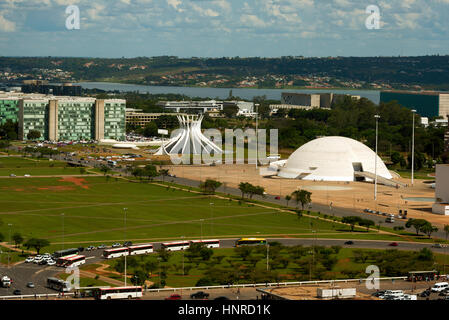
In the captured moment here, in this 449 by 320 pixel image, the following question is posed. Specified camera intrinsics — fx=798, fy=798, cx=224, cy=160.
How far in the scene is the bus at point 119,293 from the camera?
32688mm

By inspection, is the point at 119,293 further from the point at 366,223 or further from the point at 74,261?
the point at 366,223

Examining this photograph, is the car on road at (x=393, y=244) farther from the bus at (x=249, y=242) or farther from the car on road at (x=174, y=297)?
the car on road at (x=174, y=297)

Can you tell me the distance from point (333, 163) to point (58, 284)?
201 feet

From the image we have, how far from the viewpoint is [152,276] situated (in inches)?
1560

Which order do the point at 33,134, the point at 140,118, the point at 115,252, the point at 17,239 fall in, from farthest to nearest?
the point at 140,118 → the point at 33,134 → the point at 17,239 → the point at 115,252

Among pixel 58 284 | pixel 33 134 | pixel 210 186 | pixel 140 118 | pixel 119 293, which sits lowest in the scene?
pixel 58 284

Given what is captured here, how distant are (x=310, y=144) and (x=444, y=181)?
30535mm

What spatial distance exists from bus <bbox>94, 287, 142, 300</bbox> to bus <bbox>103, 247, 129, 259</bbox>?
11405 mm

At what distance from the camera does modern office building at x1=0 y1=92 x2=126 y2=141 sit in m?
136

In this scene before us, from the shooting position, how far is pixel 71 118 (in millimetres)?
138875

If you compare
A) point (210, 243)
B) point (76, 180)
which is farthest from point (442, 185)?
point (76, 180)

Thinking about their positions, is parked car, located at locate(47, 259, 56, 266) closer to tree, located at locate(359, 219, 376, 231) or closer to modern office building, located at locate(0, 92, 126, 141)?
tree, located at locate(359, 219, 376, 231)
